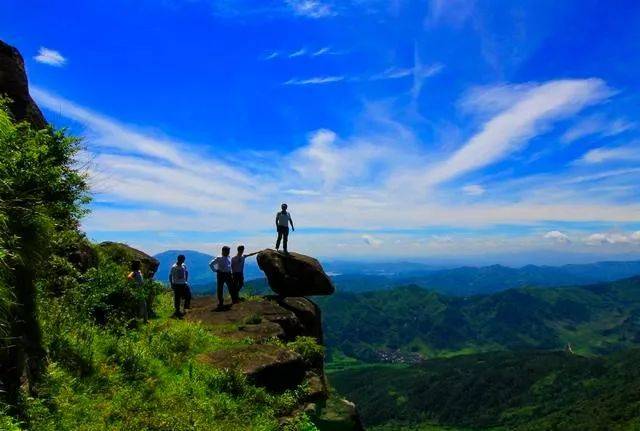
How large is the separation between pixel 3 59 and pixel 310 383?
854 inches

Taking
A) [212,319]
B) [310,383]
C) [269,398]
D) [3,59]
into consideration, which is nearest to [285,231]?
[212,319]

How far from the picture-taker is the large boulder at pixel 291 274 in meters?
34.6

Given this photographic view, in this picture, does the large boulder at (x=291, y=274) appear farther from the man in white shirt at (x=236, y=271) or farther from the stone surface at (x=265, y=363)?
the stone surface at (x=265, y=363)

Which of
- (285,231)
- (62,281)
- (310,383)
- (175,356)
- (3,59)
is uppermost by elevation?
(3,59)

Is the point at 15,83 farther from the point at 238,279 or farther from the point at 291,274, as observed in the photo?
the point at 291,274

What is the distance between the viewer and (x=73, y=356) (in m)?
16.2

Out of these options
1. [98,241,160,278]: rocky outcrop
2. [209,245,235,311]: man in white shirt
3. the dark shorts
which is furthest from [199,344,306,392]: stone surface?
[98,241,160,278]: rocky outcrop

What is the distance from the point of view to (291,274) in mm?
34969

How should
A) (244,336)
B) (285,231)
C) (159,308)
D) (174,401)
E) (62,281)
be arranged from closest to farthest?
(174,401) < (62,281) < (244,336) < (159,308) < (285,231)

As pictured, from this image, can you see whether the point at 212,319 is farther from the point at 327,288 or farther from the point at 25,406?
the point at 25,406

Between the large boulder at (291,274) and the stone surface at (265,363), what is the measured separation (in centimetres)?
1186

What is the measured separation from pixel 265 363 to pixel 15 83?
1853 centimetres

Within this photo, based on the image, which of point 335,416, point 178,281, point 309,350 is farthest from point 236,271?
point 335,416

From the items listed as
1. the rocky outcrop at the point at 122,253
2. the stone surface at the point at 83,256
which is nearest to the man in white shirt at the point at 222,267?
the rocky outcrop at the point at 122,253
